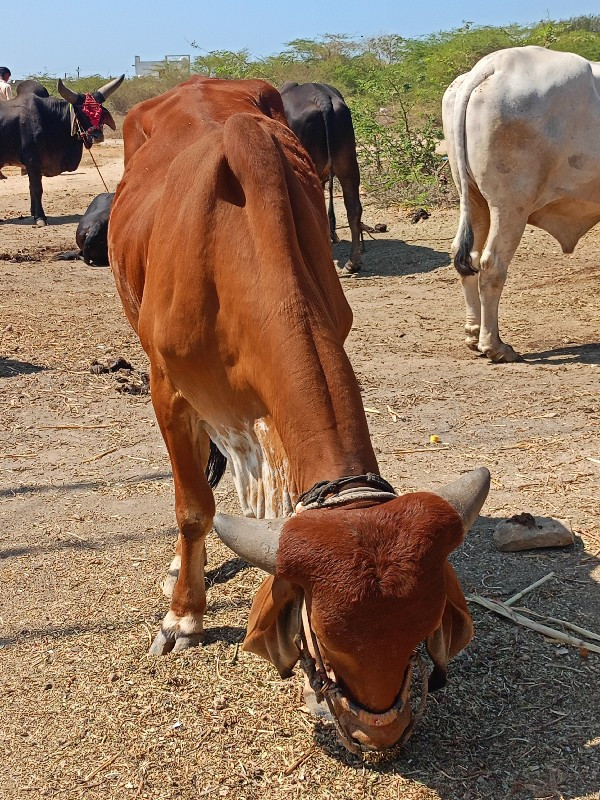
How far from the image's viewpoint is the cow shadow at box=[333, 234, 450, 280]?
1031 centimetres

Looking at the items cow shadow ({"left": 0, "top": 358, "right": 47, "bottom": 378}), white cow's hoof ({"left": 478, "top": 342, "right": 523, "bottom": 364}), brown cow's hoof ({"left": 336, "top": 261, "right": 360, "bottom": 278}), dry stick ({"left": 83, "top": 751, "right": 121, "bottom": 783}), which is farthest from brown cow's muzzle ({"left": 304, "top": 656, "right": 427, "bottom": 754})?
brown cow's hoof ({"left": 336, "top": 261, "right": 360, "bottom": 278})

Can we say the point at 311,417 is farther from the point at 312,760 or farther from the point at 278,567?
the point at 312,760

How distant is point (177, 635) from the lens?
3621mm

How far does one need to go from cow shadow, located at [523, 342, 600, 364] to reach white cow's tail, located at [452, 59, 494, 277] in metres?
0.78

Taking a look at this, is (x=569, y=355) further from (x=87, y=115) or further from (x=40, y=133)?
(x=40, y=133)

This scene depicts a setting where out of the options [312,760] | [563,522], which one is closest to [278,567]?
[312,760]

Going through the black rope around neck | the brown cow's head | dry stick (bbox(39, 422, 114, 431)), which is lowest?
dry stick (bbox(39, 422, 114, 431))

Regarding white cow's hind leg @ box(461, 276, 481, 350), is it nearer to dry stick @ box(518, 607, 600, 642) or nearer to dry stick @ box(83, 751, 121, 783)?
dry stick @ box(518, 607, 600, 642)

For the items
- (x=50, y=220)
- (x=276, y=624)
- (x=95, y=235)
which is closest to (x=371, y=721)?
(x=276, y=624)

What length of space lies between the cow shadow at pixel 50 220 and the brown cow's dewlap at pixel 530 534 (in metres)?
11.0

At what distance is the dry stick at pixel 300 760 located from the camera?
2893mm

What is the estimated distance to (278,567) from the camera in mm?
2279

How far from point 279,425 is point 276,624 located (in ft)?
1.80

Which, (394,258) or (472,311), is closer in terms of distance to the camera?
(472,311)
